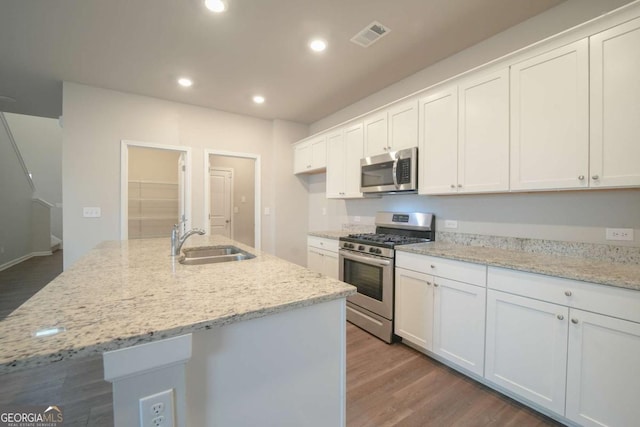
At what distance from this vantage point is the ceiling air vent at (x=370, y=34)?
7.13 ft

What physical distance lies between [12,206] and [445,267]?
781cm

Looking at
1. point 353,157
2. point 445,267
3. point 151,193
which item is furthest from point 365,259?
point 151,193

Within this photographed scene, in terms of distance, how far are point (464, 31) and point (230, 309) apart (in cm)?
271

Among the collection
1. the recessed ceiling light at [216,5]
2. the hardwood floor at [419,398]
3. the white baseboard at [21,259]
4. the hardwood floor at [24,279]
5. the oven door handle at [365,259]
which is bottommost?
the hardwood floor at [419,398]

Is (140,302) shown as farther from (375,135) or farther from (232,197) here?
(232,197)

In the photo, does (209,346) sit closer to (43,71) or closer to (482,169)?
(482,169)

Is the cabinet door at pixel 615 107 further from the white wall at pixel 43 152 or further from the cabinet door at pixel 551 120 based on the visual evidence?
the white wall at pixel 43 152

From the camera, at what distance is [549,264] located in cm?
165

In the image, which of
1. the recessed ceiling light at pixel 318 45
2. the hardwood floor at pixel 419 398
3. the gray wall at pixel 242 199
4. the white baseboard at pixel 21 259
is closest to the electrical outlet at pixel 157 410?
the hardwood floor at pixel 419 398

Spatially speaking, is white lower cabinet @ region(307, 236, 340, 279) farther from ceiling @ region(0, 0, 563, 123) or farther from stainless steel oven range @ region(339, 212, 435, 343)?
ceiling @ region(0, 0, 563, 123)

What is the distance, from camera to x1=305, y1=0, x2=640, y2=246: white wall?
1757 mm

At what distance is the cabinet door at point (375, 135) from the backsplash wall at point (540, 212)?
602 mm

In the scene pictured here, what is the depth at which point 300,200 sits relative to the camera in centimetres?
470

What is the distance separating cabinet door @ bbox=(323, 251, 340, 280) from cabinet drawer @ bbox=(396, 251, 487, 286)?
0.96 m
